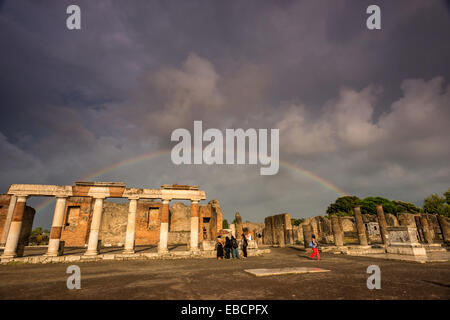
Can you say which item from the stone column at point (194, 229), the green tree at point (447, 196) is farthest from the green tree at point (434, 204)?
the stone column at point (194, 229)

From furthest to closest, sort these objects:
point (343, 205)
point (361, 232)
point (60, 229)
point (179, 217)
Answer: point (343, 205)
point (179, 217)
point (361, 232)
point (60, 229)

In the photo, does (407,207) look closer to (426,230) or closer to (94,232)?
(426,230)

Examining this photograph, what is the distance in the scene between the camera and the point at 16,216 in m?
13.0

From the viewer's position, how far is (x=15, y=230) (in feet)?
42.2

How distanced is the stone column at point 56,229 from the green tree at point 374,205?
5554 cm

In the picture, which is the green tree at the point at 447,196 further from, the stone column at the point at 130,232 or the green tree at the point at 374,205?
the stone column at the point at 130,232

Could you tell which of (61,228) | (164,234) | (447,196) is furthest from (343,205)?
(61,228)

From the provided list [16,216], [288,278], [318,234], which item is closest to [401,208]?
[318,234]

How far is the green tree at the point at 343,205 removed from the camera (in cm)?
5200

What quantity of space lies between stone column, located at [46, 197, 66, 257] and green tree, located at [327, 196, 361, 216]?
53.6 metres

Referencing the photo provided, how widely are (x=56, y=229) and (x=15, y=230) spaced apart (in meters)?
2.04
